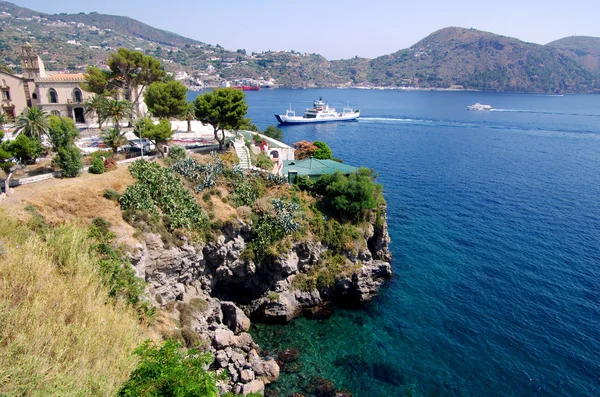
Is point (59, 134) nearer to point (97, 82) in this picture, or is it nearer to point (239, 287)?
point (97, 82)

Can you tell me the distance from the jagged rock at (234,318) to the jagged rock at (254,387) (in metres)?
5.99

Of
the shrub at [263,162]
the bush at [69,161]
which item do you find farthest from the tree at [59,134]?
the shrub at [263,162]

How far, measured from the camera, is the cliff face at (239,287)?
26.8 metres

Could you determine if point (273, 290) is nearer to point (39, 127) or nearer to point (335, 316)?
point (335, 316)

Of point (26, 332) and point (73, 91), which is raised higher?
point (73, 91)

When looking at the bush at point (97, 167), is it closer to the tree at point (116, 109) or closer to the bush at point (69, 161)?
the bush at point (69, 161)

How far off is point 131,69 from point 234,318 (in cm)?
3705

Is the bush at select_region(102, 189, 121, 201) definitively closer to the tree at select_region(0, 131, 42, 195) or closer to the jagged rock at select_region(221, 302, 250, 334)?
the tree at select_region(0, 131, 42, 195)

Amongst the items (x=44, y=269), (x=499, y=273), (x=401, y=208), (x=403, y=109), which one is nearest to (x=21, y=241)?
(x=44, y=269)

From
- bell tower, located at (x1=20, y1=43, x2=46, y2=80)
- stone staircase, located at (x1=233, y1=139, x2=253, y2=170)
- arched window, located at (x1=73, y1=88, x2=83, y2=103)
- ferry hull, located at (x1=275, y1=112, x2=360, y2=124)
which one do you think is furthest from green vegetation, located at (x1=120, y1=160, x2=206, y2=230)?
ferry hull, located at (x1=275, y1=112, x2=360, y2=124)

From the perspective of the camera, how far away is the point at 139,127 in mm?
36750

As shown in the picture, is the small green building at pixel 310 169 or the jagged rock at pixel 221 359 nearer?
the jagged rock at pixel 221 359

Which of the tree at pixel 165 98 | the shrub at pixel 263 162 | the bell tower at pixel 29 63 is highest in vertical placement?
the bell tower at pixel 29 63

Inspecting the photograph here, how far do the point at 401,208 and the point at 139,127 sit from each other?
3598 cm
